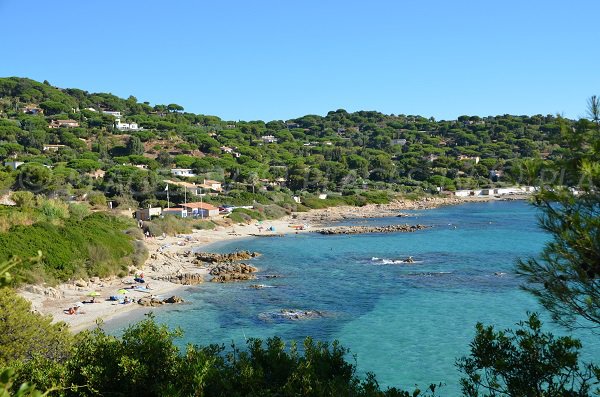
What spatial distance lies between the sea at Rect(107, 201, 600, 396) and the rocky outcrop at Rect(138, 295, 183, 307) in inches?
24.5

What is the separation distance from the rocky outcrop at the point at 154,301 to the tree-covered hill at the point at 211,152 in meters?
30.6

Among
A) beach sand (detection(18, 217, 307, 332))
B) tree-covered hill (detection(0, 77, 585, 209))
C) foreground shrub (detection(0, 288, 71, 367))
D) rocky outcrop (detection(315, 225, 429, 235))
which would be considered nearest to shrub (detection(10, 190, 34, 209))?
beach sand (detection(18, 217, 307, 332))

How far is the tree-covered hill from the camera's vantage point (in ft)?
194

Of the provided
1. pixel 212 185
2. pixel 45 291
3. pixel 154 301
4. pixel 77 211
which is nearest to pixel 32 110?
pixel 212 185

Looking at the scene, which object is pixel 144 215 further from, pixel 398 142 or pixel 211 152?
pixel 398 142

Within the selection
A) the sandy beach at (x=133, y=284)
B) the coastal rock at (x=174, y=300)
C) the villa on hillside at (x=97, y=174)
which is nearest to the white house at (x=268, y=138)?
the villa on hillside at (x=97, y=174)

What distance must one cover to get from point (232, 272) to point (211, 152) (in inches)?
2504

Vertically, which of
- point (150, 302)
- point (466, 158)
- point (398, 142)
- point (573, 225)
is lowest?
point (150, 302)

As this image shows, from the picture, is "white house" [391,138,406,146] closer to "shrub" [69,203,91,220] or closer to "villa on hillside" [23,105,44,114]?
"villa on hillside" [23,105,44,114]

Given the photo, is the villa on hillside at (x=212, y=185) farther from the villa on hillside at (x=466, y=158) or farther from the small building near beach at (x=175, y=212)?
the villa on hillside at (x=466, y=158)

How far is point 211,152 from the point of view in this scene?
89188 millimetres

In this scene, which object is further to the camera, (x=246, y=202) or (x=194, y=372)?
(x=246, y=202)

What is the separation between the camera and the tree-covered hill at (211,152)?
5925cm

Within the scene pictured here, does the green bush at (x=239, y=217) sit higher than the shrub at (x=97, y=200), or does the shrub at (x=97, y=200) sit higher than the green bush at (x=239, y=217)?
the shrub at (x=97, y=200)
